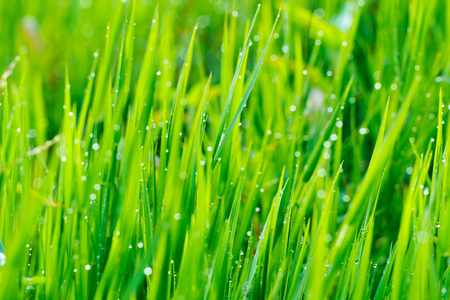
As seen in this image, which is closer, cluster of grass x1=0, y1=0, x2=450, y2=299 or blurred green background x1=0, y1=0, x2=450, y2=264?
cluster of grass x1=0, y1=0, x2=450, y2=299

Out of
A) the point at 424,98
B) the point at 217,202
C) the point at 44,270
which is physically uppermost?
the point at 424,98

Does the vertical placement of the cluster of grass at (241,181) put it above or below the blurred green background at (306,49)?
below

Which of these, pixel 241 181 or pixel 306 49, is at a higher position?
pixel 306 49

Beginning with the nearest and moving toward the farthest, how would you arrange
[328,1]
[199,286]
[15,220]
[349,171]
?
[199,286]
[15,220]
[349,171]
[328,1]

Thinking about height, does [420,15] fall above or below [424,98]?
above

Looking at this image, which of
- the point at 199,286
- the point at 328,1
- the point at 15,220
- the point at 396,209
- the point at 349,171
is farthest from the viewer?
the point at 328,1

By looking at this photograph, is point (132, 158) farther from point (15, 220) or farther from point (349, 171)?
point (349, 171)

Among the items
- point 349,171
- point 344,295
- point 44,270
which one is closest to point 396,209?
point 349,171

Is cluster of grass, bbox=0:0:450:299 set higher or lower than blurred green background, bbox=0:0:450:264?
lower
